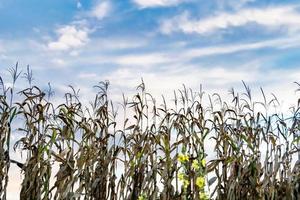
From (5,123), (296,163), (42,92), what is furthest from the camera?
(296,163)

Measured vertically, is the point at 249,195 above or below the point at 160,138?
below

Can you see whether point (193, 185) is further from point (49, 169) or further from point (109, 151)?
point (49, 169)

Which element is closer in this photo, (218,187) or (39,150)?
(39,150)

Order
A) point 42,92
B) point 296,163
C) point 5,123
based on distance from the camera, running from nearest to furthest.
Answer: point 5,123 < point 42,92 < point 296,163

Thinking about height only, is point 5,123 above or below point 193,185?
above

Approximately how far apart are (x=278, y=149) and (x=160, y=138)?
44.6 inches

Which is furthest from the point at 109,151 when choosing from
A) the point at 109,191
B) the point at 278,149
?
the point at 278,149

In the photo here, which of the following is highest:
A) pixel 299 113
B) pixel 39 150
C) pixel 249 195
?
pixel 299 113

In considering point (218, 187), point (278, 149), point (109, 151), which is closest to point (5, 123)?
point (109, 151)

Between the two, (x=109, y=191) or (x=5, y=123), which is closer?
(x=5, y=123)

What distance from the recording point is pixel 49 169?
480 cm

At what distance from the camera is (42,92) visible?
4.96 meters

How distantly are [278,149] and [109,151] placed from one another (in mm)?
1569

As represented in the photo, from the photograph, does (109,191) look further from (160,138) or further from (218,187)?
(218,187)
